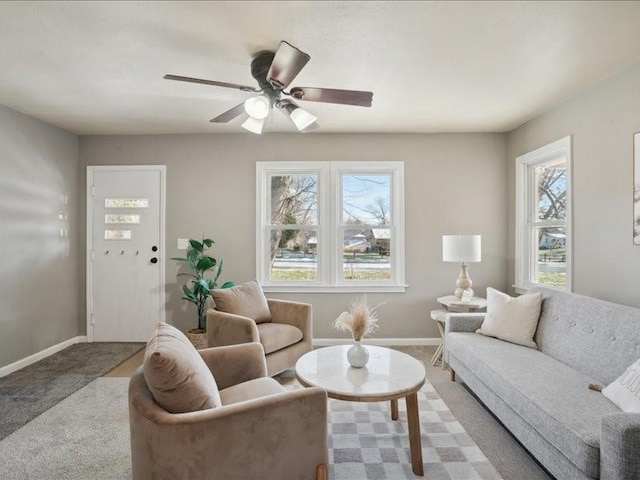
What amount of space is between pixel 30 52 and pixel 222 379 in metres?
2.45

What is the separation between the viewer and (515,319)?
109 inches

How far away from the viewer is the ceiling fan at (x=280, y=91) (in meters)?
1.91

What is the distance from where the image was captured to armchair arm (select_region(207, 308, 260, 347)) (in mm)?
2852

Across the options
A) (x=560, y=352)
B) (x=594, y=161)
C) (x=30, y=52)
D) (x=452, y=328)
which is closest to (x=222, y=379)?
(x=452, y=328)

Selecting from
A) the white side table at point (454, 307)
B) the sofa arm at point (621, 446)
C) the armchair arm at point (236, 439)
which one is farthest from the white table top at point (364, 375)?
the white side table at point (454, 307)

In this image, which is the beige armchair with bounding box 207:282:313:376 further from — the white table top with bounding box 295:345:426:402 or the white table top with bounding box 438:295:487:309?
the white table top with bounding box 438:295:487:309

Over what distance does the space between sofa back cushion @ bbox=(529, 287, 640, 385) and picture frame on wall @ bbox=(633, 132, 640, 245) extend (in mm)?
569

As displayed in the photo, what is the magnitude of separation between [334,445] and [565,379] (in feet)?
4.71

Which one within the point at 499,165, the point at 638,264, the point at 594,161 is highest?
the point at 499,165

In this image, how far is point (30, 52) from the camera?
2311 mm

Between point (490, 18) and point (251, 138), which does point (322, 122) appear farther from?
point (490, 18)

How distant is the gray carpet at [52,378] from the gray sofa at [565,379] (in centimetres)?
316

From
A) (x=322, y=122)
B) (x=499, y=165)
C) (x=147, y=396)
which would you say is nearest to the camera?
(x=147, y=396)

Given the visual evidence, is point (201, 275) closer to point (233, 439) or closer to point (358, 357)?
point (358, 357)
